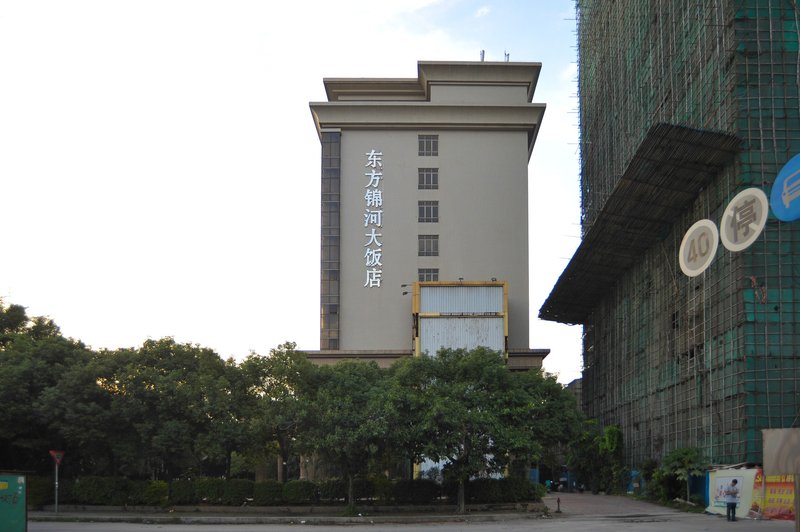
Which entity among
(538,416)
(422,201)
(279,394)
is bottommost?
(538,416)

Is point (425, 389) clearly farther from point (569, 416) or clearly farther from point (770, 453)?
point (770, 453)

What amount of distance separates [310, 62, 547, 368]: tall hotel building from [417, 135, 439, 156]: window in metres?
0.08

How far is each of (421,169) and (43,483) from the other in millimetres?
38251

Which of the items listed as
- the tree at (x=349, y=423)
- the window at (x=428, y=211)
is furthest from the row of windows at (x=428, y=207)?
the tree at (x=349, y=423)

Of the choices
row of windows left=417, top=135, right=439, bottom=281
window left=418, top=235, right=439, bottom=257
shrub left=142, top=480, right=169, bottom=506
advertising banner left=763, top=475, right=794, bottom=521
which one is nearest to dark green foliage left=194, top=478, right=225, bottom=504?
shrub left=142, top=480, right=169, bottom=506

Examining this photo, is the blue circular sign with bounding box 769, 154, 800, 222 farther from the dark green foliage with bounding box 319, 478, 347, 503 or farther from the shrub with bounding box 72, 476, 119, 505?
the shrub with bounding box 72, 476, 119, 505

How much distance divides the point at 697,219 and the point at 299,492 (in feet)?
64.9

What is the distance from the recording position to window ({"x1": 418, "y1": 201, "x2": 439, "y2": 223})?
6625 cm

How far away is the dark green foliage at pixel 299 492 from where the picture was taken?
1384 inches

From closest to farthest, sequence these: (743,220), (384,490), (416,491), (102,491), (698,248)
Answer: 1. (743,220)
2. (698,248)
3. (384,490)
4. (416,491)
5. (102,491)

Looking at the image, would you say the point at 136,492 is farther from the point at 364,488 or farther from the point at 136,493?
the point at 364,488

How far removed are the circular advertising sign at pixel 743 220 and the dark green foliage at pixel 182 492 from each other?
22.5 m

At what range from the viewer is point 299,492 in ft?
116

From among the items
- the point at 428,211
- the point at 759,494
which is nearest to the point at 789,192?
the point at 759,494
